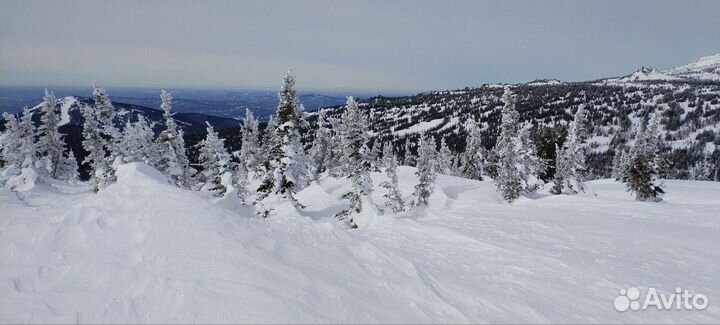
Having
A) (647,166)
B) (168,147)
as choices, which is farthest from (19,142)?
(647,166)

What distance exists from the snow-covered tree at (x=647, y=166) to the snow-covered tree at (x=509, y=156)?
38.9 ft

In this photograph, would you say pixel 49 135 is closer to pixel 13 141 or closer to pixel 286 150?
pixel 13 141

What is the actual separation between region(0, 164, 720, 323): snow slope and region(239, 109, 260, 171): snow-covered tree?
33194mm

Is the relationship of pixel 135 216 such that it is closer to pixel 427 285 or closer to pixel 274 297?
pixel 274 297

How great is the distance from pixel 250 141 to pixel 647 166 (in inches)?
1743

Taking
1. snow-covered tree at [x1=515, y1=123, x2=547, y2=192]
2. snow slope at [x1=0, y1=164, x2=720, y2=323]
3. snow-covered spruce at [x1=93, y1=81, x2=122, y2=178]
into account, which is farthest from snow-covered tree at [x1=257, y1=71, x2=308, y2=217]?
snow-covered tree at [x1=515, y1=123, x2=547, y2=192]

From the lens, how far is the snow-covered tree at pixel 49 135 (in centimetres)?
3178

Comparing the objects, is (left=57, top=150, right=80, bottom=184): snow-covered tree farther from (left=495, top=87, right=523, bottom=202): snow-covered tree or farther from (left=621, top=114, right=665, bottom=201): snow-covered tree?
(left=621, top=114, right=665, bottom=201): snow-covered tree

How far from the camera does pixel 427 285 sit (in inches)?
284

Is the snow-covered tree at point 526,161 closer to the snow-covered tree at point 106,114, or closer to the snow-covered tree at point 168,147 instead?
the snow-covered tree at point 168,147

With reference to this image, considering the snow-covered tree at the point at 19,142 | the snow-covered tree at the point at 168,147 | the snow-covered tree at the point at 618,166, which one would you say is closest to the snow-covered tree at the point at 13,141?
the snow-covered tree at the point at 19,142

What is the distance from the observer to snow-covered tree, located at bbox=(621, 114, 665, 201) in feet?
104

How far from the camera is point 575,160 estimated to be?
1350 inches

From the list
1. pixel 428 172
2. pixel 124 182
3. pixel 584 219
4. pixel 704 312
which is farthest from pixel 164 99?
pixel 704 312
